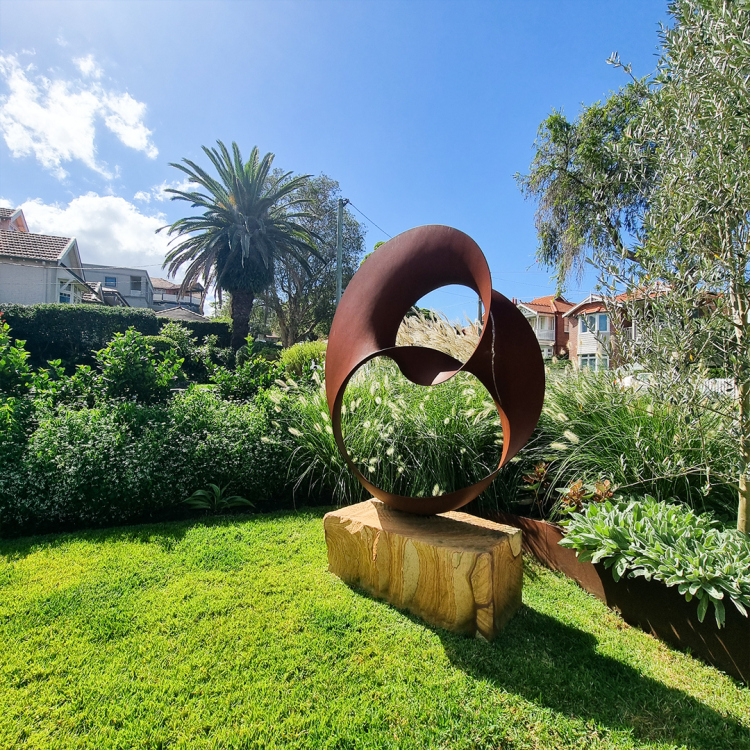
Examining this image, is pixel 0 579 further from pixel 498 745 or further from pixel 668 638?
pixel 668 638

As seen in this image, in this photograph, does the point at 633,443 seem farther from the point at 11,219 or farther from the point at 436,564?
the point at 11,219

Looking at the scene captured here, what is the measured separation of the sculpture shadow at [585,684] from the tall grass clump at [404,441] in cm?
131

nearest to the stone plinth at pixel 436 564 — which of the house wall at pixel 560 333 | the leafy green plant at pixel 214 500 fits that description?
the leafy green plant at pixel 214 500

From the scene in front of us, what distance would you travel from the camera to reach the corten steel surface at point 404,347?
Result: 2725mm

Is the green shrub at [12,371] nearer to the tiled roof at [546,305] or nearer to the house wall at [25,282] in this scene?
the house wall at [25,282]

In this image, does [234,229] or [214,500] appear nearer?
[214,500]

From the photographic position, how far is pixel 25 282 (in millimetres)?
20109

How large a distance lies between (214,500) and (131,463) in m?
0.80

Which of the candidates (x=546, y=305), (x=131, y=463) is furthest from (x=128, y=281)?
(x=131, y=463)

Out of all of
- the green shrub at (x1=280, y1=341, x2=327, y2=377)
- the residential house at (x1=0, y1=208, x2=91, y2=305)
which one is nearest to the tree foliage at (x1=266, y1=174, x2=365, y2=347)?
the residential house at (x1=0, y1=208, x2=91, y2=305)

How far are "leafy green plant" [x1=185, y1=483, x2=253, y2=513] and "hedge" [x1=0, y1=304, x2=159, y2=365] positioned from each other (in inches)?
510

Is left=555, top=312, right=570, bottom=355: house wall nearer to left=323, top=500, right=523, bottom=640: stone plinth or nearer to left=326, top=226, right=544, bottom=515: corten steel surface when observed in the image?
left=326, top=226, right=544, bottom=515: corten steel surface

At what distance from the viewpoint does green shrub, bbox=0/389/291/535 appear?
138 inches

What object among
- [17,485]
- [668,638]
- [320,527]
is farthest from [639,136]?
[17,485]
